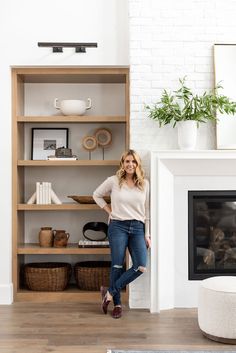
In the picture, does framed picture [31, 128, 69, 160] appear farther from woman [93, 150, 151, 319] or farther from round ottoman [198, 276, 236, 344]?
round ottoman [198, 276, 236, 344]

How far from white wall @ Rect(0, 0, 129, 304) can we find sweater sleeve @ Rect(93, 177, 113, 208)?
854 mm

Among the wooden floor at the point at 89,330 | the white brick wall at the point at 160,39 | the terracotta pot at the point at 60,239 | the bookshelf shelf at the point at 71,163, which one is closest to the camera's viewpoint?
the wooden floor at the point at 89,330

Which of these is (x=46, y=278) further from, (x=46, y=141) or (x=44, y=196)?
(x=46, y=141)

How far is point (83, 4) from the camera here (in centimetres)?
452

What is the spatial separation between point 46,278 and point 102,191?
1019 millimetres

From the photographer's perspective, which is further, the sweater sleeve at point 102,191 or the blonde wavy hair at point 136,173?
the sweater sleeve at point 102,191

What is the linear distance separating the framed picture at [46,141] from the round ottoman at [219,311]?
211 centimetres

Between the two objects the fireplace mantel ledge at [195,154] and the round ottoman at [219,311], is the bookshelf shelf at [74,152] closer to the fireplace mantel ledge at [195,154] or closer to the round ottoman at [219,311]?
the fireplace mantel ledge at [195,154]

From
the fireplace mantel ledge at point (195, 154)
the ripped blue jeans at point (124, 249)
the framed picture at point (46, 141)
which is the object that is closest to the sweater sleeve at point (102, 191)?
the ripped blue jeans at point (124, 249)

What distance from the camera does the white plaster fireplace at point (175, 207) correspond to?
427 cm

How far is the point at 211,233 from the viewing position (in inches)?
177

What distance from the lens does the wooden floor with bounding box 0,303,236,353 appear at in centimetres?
338

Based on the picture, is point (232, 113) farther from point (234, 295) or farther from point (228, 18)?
point (234, 295)

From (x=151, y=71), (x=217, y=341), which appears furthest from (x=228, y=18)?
(x=217, y=341)
